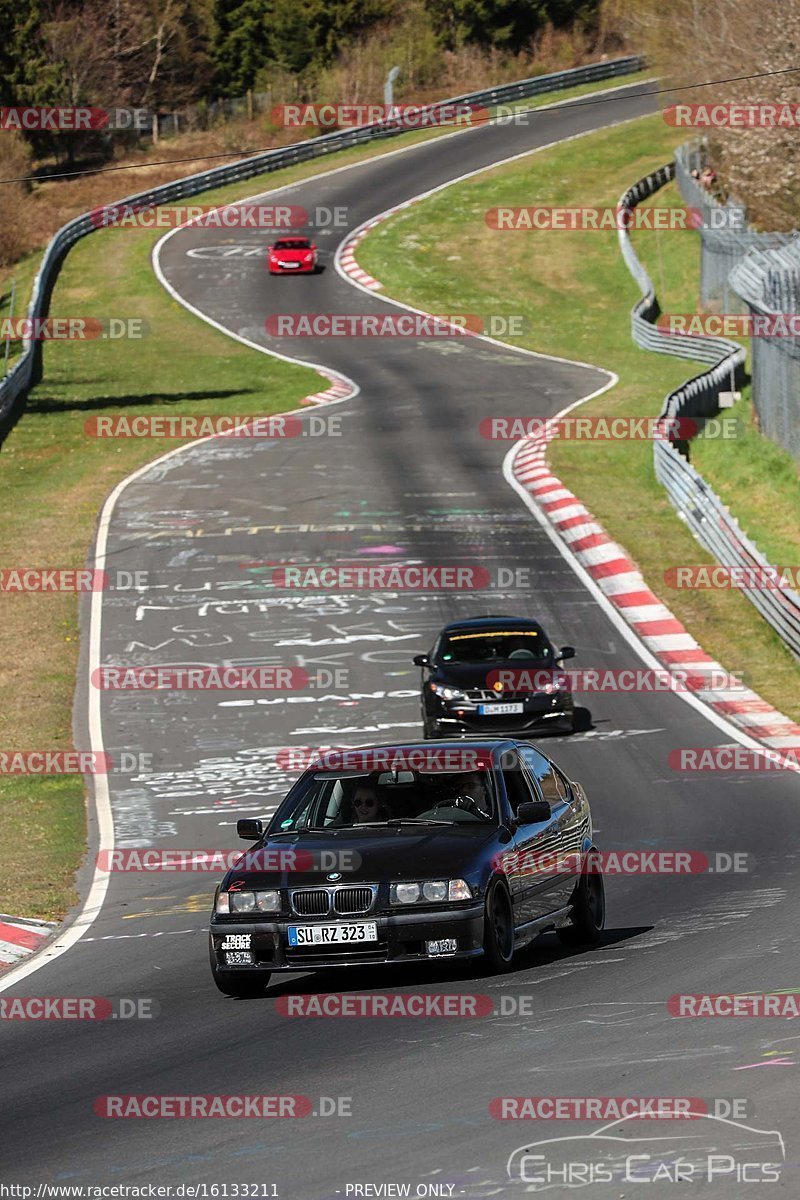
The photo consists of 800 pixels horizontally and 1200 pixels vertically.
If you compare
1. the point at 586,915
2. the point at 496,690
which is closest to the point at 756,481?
the point at 496,690

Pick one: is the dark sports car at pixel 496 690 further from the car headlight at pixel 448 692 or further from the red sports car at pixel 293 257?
the red sports car at pixel 293 257

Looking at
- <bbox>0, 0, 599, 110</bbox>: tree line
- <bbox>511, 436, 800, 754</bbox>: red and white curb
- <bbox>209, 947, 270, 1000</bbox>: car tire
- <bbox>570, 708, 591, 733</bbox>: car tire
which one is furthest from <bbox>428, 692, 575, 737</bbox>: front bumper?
<bbox>0, 0, 599, 110</bbox>: tree line

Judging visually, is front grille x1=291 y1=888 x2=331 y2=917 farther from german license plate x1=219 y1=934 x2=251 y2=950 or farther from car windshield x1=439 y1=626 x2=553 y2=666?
car windshield x1=439 y1=626 x2=553 y2=666

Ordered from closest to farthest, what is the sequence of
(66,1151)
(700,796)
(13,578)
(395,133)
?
1. (66,1151)
2. (700,796)
3. (13,578)
4. (395,133)

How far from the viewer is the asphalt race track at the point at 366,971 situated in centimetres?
734

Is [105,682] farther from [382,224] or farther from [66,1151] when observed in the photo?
[382,224]

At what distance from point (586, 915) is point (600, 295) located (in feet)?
165

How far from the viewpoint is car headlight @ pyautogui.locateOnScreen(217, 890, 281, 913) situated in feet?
34.6

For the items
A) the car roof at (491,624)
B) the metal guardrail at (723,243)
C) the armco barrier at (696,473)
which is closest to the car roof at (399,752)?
the car roof at (491,624)

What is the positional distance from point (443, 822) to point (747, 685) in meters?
14.0

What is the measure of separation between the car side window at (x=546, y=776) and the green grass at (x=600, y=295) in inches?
462

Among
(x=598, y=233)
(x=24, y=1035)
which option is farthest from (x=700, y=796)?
(x=598, y=233)

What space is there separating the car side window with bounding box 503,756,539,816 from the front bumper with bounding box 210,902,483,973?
1.38 m

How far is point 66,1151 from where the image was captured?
24.4ft
